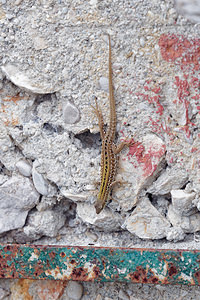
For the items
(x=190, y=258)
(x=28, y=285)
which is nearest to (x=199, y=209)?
(x=190, y=258)

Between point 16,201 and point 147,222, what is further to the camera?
point 16,201

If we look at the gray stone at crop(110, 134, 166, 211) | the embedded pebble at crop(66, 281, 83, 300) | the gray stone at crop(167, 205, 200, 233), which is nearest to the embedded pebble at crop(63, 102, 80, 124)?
the gray stone at crop(110, 134, 166, 211)

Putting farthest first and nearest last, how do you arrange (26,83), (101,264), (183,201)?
1. (26,83)
2. (183,201)
3. (101,264)

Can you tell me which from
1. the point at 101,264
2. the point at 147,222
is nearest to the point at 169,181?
the point at 147,222

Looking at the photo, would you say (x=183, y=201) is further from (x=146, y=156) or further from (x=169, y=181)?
(x=146, y=156)

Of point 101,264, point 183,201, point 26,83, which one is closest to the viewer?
point 101,264

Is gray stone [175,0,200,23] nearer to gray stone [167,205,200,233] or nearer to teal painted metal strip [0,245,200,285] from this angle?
gray stone [167,205,200,233]

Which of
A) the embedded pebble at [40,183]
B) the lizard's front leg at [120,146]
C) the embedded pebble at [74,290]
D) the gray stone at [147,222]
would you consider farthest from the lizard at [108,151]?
the embedded pebble at [74,290]
